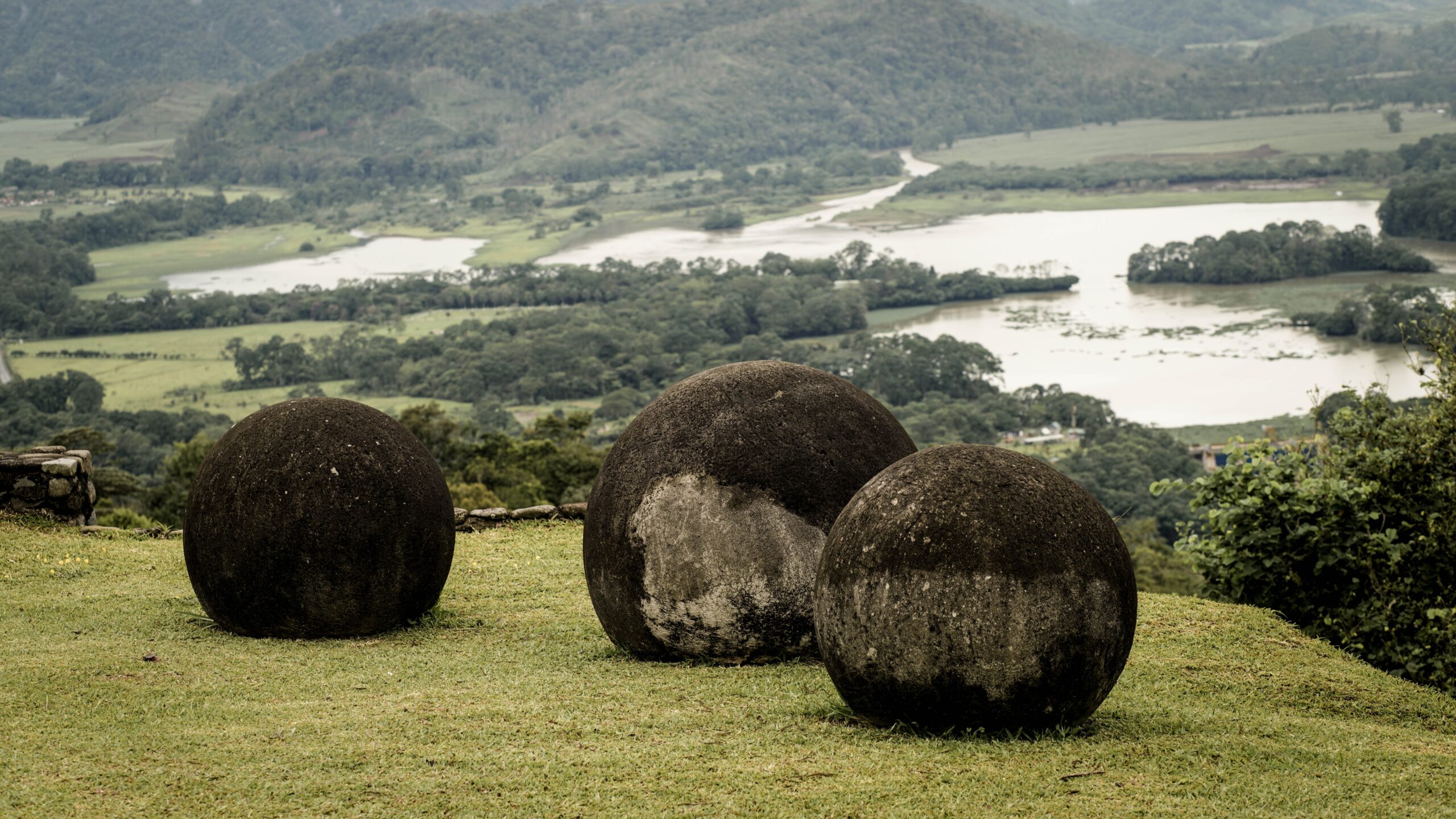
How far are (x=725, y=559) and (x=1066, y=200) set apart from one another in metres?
142

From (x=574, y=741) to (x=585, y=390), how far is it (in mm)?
67642

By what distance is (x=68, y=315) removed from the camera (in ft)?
325

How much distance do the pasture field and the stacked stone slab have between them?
14652 centimetres

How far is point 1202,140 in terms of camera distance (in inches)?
6703

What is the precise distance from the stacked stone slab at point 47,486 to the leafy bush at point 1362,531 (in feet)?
44.5

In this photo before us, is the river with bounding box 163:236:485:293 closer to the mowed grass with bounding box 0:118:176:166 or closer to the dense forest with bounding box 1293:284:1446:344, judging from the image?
the mowed grass with bounding box 0:118:176:166

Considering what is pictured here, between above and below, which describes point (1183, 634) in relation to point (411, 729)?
below

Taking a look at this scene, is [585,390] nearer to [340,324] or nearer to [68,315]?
[340,324]

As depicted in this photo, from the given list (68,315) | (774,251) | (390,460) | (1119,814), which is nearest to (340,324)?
(68,315)

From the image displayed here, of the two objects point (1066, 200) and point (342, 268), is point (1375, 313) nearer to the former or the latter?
point (1066, 200)

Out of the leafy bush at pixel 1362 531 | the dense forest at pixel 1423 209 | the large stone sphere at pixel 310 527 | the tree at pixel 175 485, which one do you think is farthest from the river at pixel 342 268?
the leafy bush at pixel 1362 531

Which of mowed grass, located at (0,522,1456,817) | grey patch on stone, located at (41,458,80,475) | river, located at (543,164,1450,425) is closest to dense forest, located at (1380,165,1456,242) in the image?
river, located at (543,164,1450,425)

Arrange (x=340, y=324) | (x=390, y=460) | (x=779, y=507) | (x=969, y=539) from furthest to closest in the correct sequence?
(x=340, y=324)
(x=390, y=460)
(x=779, y=507)
(x=969, y=539)

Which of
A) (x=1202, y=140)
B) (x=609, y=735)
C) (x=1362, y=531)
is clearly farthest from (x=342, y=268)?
(x=609, y=735)
